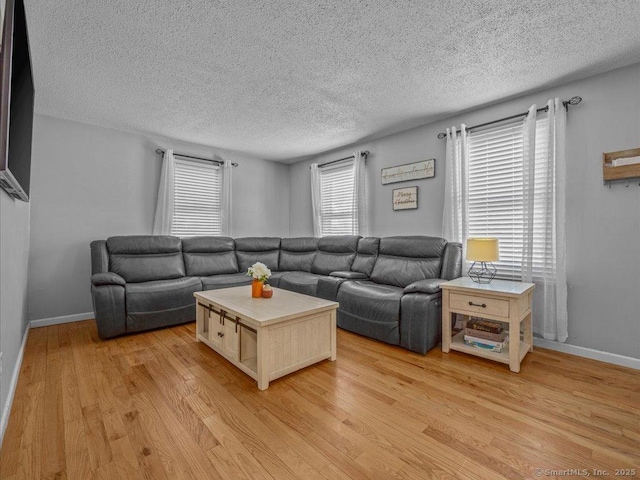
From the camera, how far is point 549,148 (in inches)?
102

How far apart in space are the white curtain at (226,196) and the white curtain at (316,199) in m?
1.37

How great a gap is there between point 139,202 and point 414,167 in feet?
12.3

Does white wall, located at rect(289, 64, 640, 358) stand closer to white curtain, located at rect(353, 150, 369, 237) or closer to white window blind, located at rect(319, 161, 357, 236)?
white curtain, located at rect(353, 150, 369, 237)

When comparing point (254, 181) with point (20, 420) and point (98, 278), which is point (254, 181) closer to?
point (98, 278)

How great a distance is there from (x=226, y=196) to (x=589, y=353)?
470 centimetres

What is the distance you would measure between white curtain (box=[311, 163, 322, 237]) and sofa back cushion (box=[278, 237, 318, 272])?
0.25m

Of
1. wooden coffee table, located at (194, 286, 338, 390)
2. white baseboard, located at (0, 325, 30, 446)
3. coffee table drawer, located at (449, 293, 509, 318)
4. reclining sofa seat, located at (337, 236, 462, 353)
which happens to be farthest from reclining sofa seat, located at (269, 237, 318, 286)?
white baseboard, located at (0, 325, 30, 446)

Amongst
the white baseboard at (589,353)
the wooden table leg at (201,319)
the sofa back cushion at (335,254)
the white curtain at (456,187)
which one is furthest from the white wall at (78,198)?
the white baseboard at (589,353)

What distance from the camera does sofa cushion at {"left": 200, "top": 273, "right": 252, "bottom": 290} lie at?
11.9 feet

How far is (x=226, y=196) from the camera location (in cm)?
467

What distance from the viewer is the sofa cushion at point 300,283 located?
3.60 metres

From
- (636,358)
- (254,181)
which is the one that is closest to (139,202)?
(254,181)

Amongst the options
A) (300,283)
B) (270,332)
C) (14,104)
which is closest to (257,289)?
(270,332)

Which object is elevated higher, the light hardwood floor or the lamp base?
the lamp base
